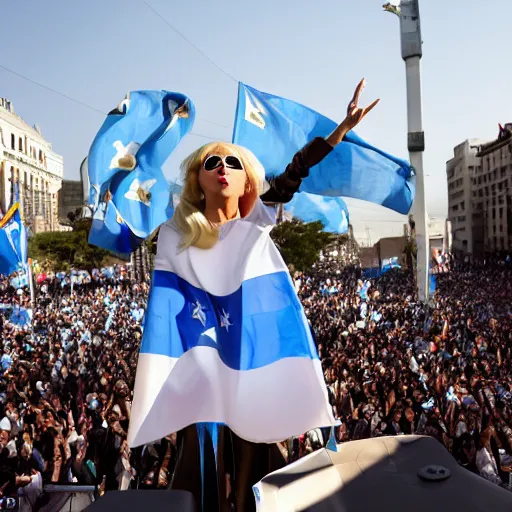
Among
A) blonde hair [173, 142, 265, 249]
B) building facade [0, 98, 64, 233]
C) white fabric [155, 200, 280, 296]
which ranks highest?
building facade [0, 98, 64, 233]

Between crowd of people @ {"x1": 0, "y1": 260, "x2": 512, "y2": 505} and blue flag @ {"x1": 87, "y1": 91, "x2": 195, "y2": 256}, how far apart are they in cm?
220

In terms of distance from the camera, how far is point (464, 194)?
7062 centimetres

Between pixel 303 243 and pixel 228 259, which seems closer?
pixel 228 259

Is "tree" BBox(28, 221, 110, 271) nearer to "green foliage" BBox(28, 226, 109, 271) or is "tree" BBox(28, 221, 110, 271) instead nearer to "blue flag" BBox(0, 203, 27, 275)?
"green foliage" BBox(28, 226, 109, 271)

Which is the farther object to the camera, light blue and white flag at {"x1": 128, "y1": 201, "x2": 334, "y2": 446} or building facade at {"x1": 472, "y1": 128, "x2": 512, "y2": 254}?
building facade at {"x1": 472, "y1": 128, "x2": 512, "y2": 254}

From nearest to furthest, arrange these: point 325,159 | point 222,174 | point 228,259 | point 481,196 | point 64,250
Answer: point 228,259
point 222,174
point 325,159
point 64,250
point 481,196

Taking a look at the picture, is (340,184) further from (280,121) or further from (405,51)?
(405,51)

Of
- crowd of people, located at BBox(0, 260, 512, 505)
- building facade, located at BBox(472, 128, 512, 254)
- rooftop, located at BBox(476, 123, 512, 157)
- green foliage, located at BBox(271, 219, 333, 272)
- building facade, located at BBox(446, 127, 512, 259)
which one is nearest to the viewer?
crowd of people, located at BBox(0, 260, 512, 505)

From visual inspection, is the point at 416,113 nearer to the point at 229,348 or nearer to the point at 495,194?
the point at 229,348

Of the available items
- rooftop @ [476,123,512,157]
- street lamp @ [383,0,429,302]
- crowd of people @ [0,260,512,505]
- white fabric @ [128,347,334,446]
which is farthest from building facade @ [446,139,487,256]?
white fabric @ [128,347,334,446]

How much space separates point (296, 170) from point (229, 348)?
0.83m

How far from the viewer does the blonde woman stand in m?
2.32

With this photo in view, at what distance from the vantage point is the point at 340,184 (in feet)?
24.9

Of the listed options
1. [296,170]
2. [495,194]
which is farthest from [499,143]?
[296,170]
